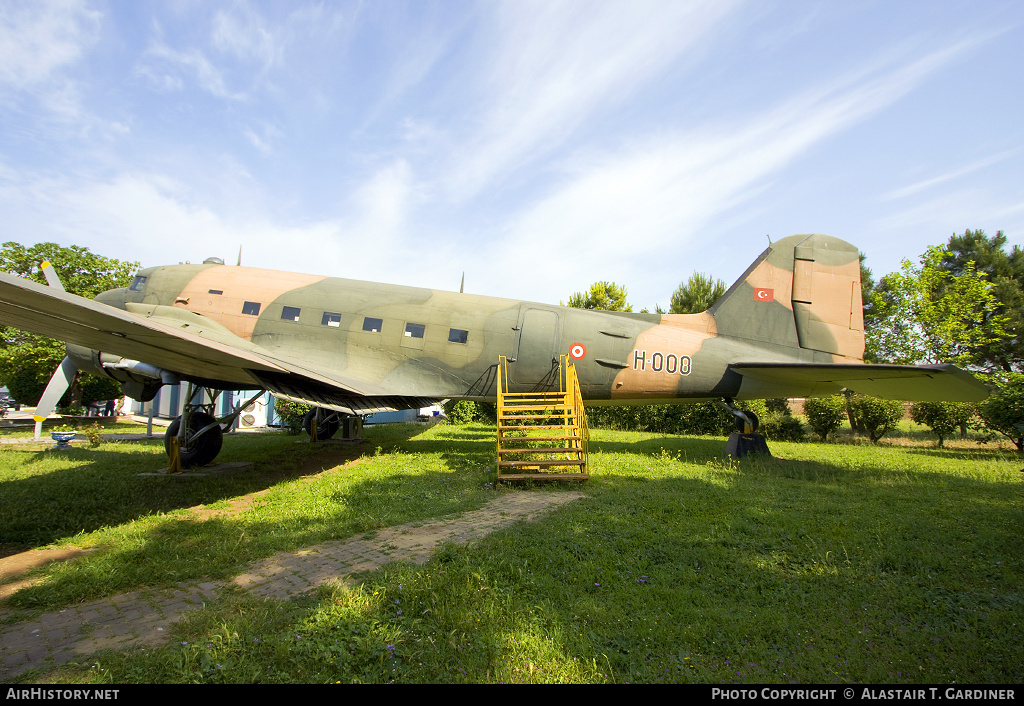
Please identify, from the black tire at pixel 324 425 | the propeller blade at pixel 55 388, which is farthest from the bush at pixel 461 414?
the propeller blade at pixel 55 388

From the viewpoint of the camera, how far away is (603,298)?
36.3m

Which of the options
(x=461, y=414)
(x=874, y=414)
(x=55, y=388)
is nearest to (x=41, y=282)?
(x=55, y=388)

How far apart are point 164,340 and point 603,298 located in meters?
32.7

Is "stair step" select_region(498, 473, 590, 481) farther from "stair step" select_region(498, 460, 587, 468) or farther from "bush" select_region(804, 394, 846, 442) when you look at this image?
"bush" select_region(804, 394, 846, 442)

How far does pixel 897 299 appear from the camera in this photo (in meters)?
19.4

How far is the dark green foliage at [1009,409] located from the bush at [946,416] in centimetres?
182

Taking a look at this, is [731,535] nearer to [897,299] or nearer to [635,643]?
[635,643]

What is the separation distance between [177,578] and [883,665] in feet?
19.0

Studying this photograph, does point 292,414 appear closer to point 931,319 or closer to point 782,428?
point 782,428

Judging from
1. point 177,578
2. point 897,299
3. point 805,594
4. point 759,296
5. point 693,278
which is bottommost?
point 177,578

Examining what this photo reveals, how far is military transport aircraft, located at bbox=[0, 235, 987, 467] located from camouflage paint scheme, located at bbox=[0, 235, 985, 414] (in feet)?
0.08

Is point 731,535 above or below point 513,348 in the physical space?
below
